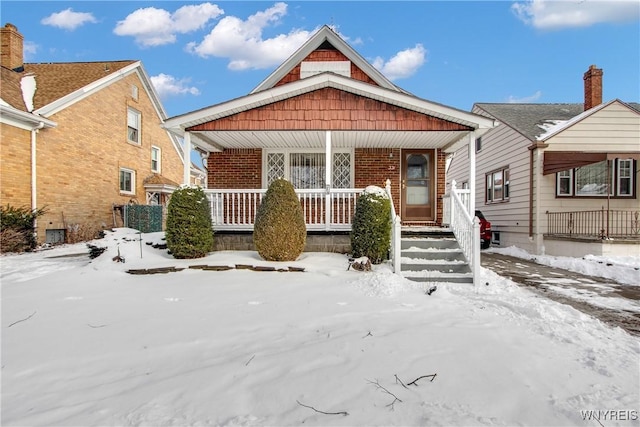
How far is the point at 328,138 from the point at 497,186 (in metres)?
9.93

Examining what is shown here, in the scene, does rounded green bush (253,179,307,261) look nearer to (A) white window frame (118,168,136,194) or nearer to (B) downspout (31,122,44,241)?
(B) downspout (31,122,44,241)

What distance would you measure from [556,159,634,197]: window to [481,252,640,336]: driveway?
418cm

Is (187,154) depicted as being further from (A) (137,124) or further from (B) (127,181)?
(A) (137,124)

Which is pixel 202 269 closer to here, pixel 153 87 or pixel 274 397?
pixel 274 397

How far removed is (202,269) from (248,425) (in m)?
4.60

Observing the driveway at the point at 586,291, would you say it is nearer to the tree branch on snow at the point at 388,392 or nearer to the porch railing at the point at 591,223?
the porch railing at the point at 591,223

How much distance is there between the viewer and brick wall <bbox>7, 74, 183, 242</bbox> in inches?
437

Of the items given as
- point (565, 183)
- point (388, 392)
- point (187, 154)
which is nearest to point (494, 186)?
point (565, 183)

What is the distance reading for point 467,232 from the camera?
650cm

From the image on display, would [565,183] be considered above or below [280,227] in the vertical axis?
above

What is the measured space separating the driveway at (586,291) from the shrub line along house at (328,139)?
2952 millimetres

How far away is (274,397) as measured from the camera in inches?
88.5

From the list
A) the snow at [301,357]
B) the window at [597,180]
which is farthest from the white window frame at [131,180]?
the window at [597,180]

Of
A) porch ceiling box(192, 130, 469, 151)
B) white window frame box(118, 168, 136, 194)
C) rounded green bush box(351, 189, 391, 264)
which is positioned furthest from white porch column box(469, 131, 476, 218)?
white window frame box(118, 168, 136, 194)
